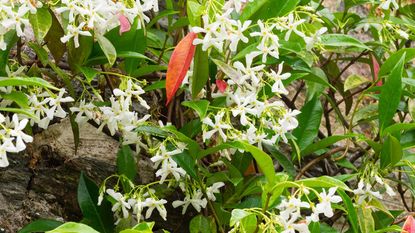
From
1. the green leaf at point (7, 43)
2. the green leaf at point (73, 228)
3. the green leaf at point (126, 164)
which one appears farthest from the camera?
the green leaf at point (126, 164)

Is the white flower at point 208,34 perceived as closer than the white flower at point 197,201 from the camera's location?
Yes

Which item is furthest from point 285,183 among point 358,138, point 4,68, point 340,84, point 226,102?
point 340,84

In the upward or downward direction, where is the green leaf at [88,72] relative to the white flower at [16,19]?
downward

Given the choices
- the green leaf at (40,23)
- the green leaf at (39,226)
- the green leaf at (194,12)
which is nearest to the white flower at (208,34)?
the green leaf at (194,12)

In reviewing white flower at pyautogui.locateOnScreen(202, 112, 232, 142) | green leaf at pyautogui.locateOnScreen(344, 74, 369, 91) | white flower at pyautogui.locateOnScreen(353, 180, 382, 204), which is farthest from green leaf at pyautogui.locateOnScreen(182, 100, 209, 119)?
green leaf at pyautogui.locateOnScreen(344, 74, 369, 91)

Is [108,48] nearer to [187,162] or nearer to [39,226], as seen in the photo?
[187,162]

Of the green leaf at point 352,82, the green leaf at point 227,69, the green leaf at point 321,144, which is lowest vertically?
the green leaf at point 321,144

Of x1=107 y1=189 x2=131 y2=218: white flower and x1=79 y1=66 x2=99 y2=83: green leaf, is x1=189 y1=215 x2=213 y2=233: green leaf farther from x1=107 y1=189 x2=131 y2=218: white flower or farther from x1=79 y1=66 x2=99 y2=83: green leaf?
x1=79 y1=66 x2=99 y2=83: green leaf

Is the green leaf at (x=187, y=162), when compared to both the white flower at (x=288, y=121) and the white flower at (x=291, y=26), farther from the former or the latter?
the white flower at (x=291, y=26)
